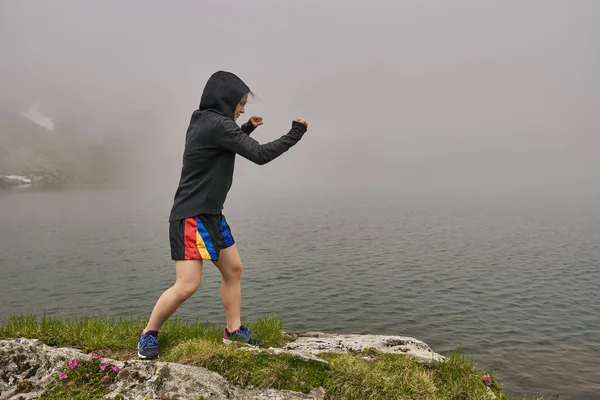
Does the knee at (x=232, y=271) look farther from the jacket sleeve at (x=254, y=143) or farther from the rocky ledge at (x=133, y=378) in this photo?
the jacket sleeve at (x=254, y=143)

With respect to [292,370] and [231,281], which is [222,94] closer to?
[231,281]

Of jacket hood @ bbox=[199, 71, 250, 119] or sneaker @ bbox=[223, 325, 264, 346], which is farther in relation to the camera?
sneaker @ bbox=[223, 325, 264, 346]

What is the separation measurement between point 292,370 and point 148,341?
2242 mm

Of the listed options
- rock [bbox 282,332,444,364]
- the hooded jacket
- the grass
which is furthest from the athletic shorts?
rock [bbox 282,332,444,364]

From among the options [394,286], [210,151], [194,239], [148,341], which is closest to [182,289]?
[194,239]

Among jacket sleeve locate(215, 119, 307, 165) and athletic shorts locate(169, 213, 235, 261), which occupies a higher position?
jacket sleeve locate(215, 119, 307, 165)

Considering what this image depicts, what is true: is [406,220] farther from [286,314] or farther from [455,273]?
[286,314]

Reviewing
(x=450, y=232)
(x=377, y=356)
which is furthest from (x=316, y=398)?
(x=450, y=232)

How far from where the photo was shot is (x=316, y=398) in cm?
569

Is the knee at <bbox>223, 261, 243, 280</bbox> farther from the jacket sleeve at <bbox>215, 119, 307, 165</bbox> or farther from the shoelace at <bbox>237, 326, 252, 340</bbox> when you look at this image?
the jacket sleeve at <bbox>215, 119, 307, 165</bbox>

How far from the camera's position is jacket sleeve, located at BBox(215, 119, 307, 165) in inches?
240

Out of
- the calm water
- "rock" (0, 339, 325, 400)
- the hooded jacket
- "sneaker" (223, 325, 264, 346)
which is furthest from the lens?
the calm water

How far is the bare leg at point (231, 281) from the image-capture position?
7090 millimetres

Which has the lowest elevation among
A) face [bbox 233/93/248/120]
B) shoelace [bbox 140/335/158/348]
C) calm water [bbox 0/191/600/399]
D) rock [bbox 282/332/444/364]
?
calm water [bbox 0/191/600/399]
